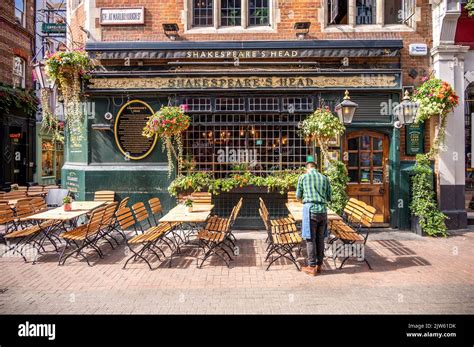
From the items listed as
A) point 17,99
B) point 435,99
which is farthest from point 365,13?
point 17,99

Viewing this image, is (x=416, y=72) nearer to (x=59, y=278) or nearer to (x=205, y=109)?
(x=205, y=109)

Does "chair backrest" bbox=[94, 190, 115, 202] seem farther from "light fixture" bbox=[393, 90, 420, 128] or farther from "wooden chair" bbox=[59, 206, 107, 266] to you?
"light fixture" bbox=[393, 90, 420, 128]

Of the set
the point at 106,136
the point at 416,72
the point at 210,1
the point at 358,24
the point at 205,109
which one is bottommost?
the point at 106,136

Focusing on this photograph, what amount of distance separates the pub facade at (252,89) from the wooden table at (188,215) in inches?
77.9

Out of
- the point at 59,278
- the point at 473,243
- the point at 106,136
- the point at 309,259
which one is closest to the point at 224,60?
the point at 106,136

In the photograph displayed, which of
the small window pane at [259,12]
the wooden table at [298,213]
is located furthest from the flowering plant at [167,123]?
the small window pane at [259,12]

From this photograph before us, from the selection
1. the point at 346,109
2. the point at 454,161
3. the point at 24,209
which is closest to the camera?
the point at 24,209

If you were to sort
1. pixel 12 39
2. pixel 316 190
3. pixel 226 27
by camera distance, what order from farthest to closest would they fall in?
pixel 12 39 < pixel 226 27 < pixel 316 190

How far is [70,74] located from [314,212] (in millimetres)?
7375

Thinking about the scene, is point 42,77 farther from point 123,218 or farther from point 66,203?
point 123,218

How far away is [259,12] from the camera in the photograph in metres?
10.3

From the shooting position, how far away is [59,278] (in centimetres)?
602

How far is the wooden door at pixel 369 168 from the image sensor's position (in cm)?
995

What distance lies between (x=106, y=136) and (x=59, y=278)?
5.10 meters
